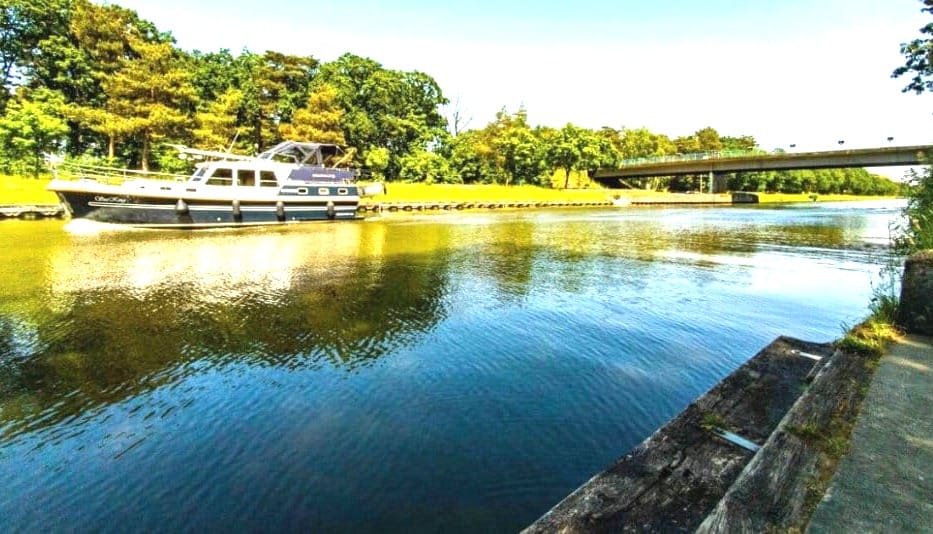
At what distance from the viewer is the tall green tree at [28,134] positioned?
36.8m

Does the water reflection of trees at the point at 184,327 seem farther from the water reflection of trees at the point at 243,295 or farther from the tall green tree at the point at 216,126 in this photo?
the tall green tree at the point at 216,126

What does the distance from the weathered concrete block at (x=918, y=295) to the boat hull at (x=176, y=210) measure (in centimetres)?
2847

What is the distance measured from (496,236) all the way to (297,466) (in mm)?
21635

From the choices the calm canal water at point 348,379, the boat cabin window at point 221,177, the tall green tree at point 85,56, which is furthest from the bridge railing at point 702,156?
the tall green tree at point 85,56

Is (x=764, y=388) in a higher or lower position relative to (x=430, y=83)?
lower

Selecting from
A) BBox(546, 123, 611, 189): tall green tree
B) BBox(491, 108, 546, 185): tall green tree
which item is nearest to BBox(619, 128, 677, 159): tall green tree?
BBox(546, 123, 611, 189): tall green tree

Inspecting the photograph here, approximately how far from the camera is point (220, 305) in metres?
10.6

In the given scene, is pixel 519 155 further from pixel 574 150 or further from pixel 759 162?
pixel 759 162

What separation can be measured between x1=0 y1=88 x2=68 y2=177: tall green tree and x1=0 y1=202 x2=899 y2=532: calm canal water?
31693mm

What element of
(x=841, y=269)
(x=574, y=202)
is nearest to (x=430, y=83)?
(x=574, y=202)

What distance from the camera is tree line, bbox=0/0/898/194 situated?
40312 mm

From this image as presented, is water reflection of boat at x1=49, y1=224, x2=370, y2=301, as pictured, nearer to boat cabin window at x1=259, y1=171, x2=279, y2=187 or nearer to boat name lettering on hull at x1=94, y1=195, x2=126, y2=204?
boat name lettering on hull at x1=94, y1=195, x2=126, y2=204

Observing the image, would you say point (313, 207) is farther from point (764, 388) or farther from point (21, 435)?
point (764, 388)

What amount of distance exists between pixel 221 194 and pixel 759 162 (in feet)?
209
